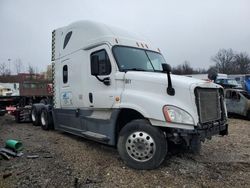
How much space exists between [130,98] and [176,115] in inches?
44.1

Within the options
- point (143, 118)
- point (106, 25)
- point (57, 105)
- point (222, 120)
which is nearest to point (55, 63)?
point (57, 105)

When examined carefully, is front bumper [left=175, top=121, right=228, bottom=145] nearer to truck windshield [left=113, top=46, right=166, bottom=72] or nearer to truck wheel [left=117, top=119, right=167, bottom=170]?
truck wheel [left=117, top=119, right=167, bottom=170]

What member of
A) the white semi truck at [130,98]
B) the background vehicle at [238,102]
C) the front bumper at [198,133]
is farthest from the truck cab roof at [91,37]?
the background vehicle at [238,102]

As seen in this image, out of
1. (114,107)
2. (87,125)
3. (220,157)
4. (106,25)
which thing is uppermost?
(106,25)

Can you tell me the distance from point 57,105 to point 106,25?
3.58 m

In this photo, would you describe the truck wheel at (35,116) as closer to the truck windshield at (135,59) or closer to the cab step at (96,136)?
the cab step at (96,136)

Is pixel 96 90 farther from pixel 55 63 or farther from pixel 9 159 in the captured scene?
pixel 55 63

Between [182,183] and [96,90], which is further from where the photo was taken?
[96,90]

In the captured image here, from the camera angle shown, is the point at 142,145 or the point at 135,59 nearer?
the point at 142,145

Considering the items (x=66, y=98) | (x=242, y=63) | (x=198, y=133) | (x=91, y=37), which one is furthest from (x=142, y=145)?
(x=242, y=63)

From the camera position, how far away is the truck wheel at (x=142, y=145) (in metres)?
5.02

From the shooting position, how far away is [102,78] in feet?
20.4

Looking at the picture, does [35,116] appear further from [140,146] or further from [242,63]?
[242,63]

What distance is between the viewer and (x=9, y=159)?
5828 millimetres
